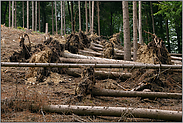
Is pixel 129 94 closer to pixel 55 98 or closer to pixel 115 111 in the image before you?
pixel 115 111

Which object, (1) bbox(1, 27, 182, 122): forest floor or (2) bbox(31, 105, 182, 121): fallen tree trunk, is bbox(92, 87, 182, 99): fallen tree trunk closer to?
(1) bbox(1, 27, 182, 122): forest floor

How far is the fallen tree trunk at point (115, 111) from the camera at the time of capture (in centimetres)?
407

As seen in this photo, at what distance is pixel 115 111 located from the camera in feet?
13.7

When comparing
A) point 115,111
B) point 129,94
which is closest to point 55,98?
point 115,111

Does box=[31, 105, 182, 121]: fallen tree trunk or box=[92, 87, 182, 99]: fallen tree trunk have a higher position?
box=[92, 87, 182, 99]: fallen tree trunk

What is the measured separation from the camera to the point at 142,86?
20.0 feet

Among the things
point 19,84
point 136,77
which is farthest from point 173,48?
point 19,84

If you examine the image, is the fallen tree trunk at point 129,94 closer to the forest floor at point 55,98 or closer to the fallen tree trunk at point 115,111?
the forest floor at point 55,98

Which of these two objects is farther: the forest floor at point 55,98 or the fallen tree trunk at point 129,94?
the fallen tree trunk at point 129,94

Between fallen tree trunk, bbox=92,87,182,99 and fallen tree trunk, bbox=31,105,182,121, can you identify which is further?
fallen tree trunk, bbox=92,87,182,99

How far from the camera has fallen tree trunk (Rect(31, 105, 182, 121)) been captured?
4.07 metres

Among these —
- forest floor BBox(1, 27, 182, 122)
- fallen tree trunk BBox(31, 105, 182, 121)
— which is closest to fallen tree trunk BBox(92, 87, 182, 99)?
forest floor BBox(1, 27, 182, 122)

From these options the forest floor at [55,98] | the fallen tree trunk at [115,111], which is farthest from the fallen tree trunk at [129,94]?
the fallen tree trunk at [115,111]

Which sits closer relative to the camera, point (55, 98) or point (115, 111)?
point (115, 111)
